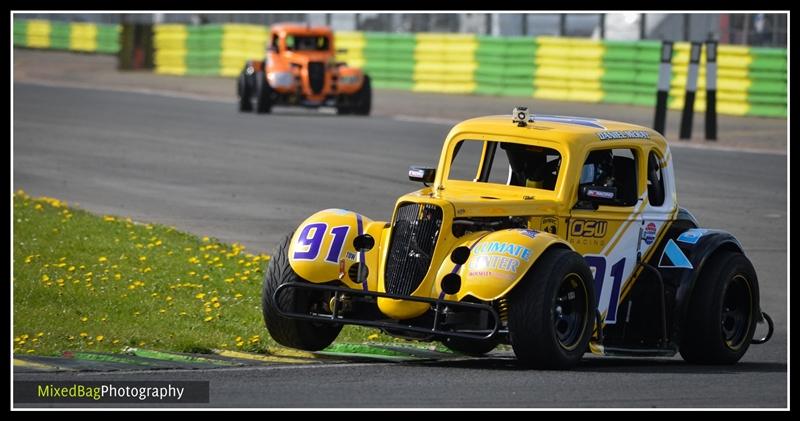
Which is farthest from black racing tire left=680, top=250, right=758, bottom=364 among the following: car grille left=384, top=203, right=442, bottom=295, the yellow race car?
car grille left=384, top=203, right=442, bottom=295

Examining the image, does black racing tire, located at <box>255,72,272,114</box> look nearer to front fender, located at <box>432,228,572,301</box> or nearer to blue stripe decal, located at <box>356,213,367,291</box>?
blue stripe decal, located at <box>356,213,367,291</box>

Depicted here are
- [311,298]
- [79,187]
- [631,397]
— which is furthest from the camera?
[79,187]

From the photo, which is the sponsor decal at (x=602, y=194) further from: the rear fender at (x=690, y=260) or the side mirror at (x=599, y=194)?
the rear fender at (x=690, y=260)

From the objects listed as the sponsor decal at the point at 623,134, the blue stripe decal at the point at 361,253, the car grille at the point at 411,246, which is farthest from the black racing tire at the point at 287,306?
the sponsor decal at the point at 623,134

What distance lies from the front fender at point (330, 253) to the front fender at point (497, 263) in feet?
2.03

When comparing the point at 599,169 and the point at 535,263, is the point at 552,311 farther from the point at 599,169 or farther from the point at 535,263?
the point at 599,169

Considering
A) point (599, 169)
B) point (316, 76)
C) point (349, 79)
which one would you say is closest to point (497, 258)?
point (599, 169)

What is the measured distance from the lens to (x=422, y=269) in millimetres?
9180

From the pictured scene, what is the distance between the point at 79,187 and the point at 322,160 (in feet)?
14.9

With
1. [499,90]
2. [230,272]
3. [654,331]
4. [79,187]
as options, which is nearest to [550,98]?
[499,90]

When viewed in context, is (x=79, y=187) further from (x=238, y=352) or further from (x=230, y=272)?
(x=238, y=352)

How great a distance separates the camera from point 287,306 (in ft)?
31.3

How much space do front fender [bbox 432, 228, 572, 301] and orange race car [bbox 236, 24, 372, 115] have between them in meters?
22.7

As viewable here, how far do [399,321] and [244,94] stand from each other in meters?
23.6
